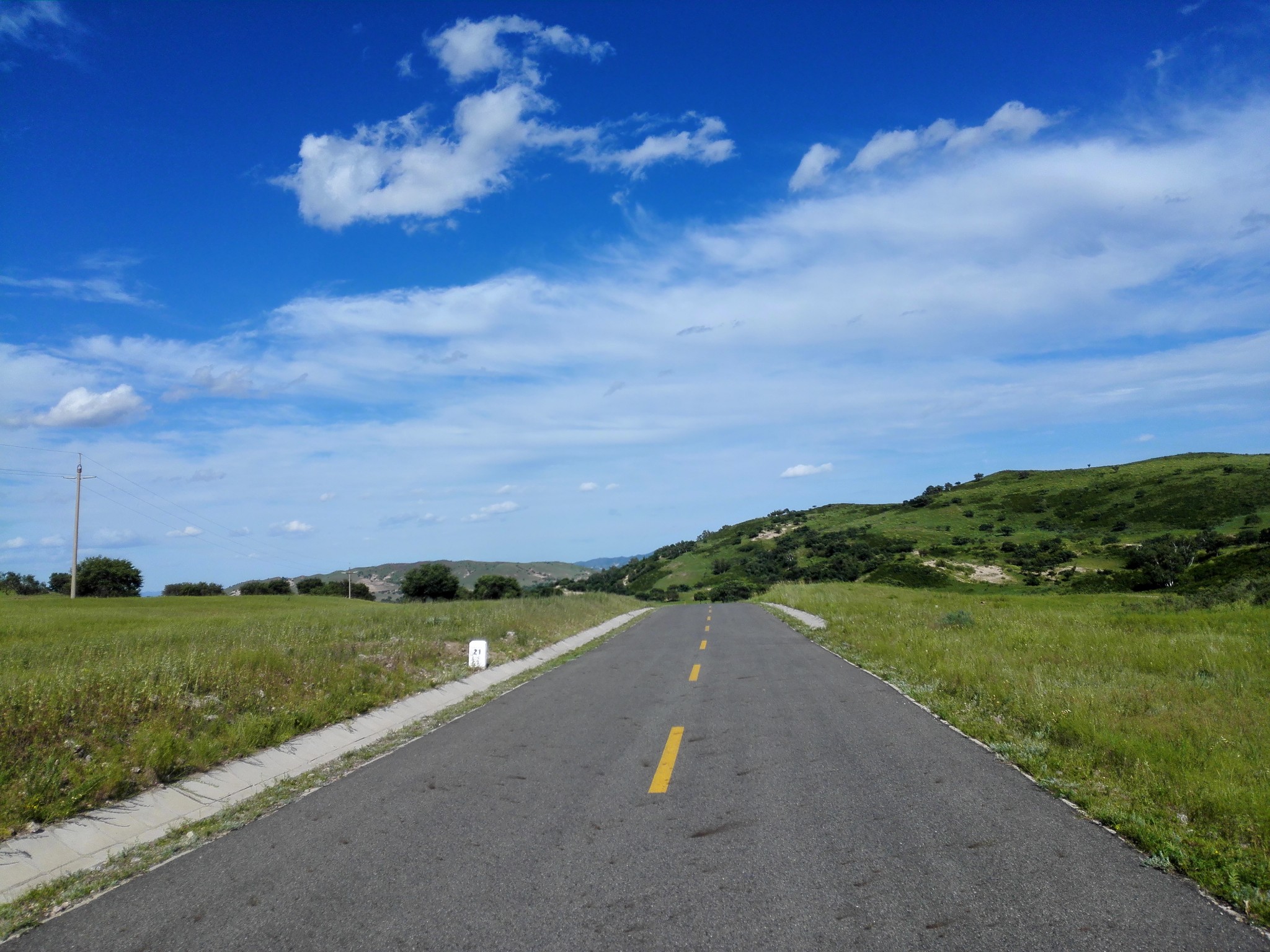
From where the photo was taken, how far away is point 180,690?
9.70 metres

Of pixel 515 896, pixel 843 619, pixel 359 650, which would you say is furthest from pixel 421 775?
pixel 843 619

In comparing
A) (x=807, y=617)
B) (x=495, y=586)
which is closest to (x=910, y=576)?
(x=807, y=617)

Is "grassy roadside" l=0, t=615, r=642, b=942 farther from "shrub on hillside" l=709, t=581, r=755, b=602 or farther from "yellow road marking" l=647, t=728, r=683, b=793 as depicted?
"shrub on hillside" l=709, t=581, r=755, b=602

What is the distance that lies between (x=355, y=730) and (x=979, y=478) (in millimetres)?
196637

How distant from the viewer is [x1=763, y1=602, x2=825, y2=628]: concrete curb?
26337 millimetres

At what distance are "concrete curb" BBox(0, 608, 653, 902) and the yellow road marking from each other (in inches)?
165

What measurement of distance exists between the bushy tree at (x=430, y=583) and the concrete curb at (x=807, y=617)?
71.1 m

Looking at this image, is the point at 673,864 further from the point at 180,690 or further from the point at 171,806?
the point at 180,690

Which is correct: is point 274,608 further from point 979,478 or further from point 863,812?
point 979,478

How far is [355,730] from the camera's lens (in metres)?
10.5

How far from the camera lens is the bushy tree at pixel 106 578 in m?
73.9

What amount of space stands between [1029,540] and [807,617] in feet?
259

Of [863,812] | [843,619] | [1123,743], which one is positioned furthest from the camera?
[843,619]

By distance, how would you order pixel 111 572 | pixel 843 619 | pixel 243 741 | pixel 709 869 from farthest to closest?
pixel 111 572
pixel 843 619
pixel 243 741
pixel 709 869
